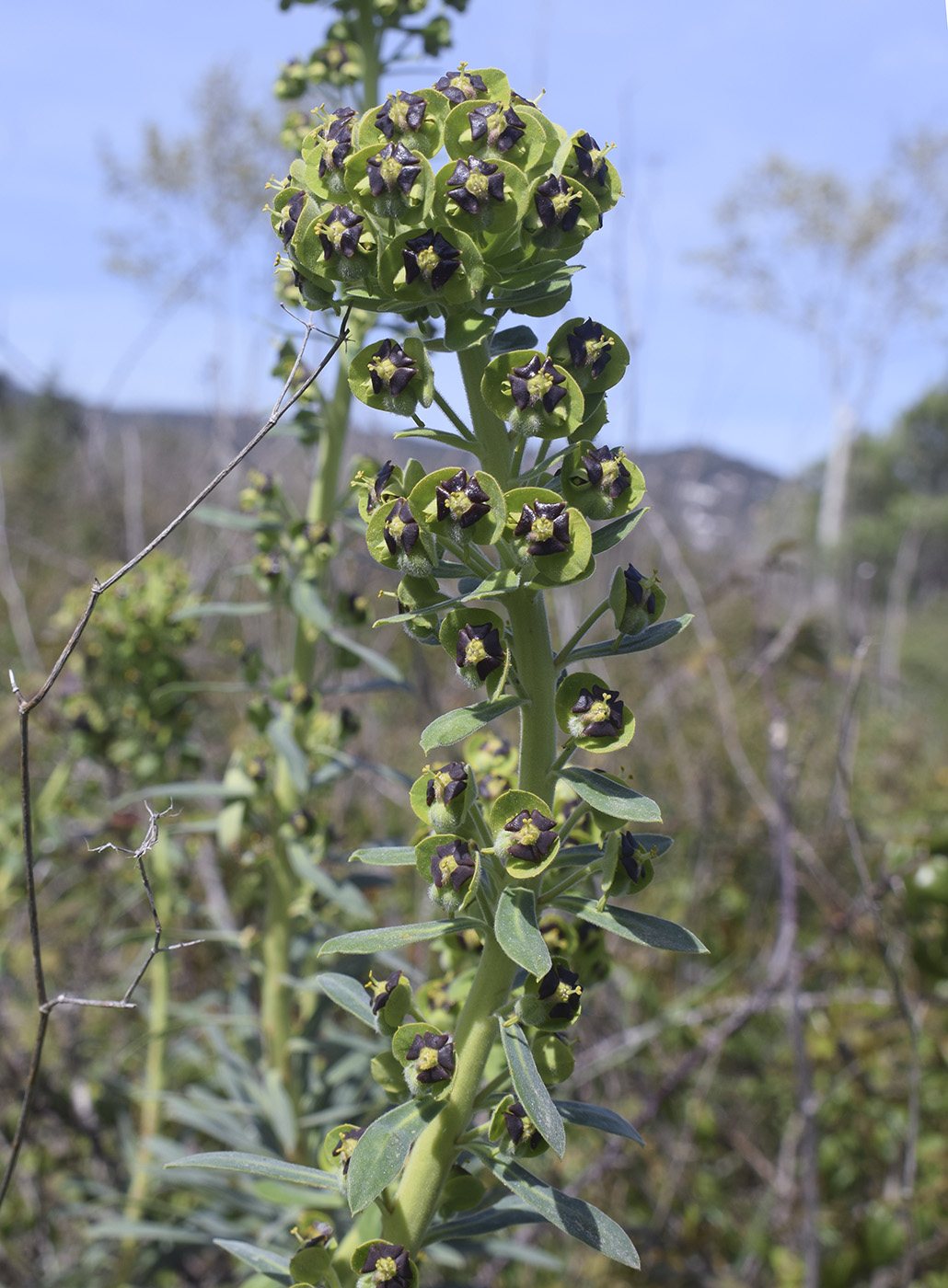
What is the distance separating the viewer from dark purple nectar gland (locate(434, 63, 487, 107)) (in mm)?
1094

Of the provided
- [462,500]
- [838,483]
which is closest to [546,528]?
[462,500]

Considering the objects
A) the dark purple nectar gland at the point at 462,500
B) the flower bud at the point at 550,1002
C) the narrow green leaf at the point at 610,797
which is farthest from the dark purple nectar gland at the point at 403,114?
the flower bud at the point at 550,1002

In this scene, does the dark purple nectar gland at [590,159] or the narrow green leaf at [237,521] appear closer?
the dark purple nectar gland at [590,159]

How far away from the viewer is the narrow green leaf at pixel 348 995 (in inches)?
47.3

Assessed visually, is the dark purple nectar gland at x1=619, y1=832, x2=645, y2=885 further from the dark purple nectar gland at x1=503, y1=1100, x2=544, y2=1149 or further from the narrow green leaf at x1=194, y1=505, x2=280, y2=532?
the narrow green leaf at x1=194, y1=505, x2=280, y2=532

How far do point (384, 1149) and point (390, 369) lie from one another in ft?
2.89

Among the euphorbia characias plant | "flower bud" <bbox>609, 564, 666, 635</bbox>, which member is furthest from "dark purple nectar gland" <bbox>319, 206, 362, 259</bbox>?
"flower bud" <bbox>609, 564, 666, 635</bbox>

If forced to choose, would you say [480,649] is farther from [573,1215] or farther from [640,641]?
[573,1215]

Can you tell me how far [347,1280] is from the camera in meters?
1.13

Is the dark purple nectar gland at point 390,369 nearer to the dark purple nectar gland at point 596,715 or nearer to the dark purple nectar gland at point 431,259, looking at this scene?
the dark purple nectar gland at point 431,259

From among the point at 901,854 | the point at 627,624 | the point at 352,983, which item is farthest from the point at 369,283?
the point at 901,854

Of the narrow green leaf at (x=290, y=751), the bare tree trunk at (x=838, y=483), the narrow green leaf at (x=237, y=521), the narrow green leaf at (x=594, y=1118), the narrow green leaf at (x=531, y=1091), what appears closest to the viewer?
the narrow green leaf at (x=531, y=1091)

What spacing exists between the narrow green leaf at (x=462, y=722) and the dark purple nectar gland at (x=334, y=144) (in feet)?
2.13

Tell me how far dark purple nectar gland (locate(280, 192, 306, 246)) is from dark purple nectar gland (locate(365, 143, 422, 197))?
0.12m
